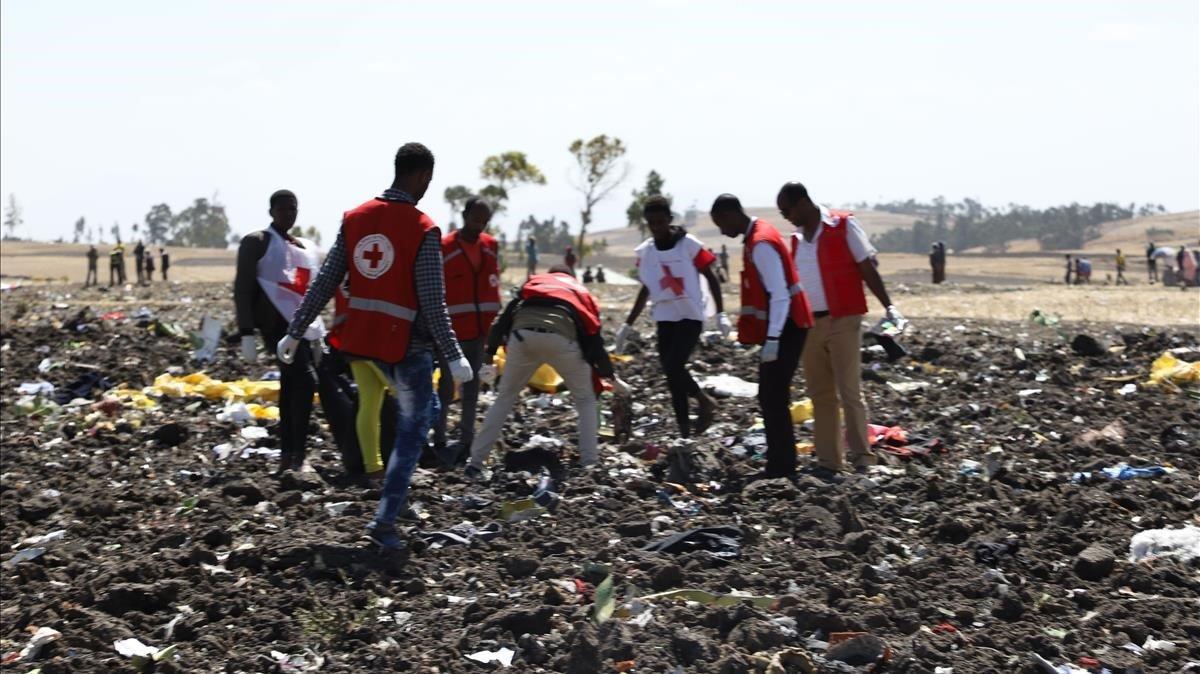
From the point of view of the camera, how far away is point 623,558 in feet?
18.5

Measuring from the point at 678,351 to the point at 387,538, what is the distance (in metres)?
2.64

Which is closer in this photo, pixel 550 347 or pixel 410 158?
pixel 410 158

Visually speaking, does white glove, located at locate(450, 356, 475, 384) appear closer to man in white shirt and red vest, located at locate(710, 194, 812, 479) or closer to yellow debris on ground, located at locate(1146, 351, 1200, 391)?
man in white shirt and red vest, located at locate(710, 194, 812, 479)

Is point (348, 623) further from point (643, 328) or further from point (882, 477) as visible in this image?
point (643, 328)

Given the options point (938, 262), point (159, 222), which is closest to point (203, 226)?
point (159, 222)

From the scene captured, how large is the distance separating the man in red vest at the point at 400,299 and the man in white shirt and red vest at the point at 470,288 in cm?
191

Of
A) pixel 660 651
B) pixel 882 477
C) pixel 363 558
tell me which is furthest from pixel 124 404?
pixel 660 651

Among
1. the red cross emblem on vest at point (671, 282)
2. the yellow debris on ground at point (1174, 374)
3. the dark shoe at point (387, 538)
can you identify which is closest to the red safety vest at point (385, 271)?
the dark shoe at point (387, 538)

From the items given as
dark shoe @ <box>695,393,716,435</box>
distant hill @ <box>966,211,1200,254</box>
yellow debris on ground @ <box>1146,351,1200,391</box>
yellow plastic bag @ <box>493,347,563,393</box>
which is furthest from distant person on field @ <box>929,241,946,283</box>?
distant hill @ <box>966,211,1200,254</box>

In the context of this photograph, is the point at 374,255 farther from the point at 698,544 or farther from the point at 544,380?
the point at 544,380

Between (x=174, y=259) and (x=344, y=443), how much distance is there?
70.4 metres

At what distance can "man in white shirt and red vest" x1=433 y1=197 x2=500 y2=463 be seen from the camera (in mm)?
7824

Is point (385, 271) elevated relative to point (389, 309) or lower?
elevated

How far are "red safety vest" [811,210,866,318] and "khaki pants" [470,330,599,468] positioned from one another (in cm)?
137
